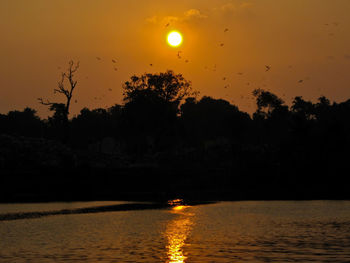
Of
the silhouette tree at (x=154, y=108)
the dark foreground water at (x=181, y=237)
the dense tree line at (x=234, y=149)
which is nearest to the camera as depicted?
the dark foreground water at (x=181, y=237)

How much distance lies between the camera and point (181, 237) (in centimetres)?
3975

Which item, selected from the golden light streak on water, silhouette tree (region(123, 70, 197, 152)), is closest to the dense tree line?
silhouette tree (region(123, 70, 197, 152))

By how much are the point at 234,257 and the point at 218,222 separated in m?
19.7

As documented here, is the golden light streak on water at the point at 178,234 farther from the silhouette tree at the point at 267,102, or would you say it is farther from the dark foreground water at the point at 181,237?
the silhouette tree at the point at 267,102

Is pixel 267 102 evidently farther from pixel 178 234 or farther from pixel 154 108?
pixel 178 234

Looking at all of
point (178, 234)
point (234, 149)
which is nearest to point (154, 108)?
point (234, 149)

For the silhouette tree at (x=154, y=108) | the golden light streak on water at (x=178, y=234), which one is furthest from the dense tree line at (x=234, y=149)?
the golden light streak on water at (x=178, y=234)

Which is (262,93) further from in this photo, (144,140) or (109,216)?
(109,216)

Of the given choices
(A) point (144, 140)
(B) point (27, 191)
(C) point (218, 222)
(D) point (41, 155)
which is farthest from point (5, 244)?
(A) point (144, 140)

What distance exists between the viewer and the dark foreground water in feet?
A: 101

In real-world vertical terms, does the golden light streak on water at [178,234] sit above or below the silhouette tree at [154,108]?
below

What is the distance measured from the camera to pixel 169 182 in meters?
109

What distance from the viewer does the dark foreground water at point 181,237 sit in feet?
101

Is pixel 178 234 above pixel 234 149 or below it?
below
